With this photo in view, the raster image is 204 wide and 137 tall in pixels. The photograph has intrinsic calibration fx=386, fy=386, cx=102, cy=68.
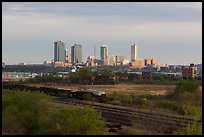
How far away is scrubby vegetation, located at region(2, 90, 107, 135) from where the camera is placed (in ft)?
50.6

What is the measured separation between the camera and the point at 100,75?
95688 mm

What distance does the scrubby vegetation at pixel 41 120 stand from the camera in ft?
50.6

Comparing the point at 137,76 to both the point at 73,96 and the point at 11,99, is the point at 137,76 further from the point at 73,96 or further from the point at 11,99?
the point at 11,99

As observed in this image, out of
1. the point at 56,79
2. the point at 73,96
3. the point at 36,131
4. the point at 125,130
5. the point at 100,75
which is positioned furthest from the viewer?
the point at 56,79

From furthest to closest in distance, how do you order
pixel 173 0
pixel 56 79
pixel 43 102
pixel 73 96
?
1. pixel 56 79
2. pixel 73 96
3. pixel 43 102
4. pixel 173 0

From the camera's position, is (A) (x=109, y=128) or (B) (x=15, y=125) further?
(A) (x=109, y=128)

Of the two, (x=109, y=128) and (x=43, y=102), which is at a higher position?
(x=43, y=102)

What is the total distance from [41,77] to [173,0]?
97583mm

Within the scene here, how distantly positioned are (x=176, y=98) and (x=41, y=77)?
60.1m

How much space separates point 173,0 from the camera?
365 centimetres

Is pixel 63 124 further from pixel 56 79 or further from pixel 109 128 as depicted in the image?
pixel 56 79

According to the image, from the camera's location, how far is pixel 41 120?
680 inches

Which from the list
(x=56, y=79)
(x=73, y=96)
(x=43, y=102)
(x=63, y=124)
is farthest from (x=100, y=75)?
(x=63, y=124)

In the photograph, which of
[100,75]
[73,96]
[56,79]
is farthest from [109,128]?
[56,79]
